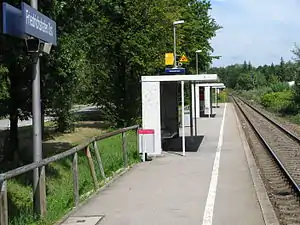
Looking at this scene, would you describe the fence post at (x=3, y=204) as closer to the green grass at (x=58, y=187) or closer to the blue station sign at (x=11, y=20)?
the green grass at (x=58, y=187)

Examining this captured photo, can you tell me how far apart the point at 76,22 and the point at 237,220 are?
8.34 metres

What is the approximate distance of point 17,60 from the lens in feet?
40.3

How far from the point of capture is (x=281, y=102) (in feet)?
222

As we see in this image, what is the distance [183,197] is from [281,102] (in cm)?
5969

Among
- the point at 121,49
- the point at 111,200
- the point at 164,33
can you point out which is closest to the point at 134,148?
the point at 111,200

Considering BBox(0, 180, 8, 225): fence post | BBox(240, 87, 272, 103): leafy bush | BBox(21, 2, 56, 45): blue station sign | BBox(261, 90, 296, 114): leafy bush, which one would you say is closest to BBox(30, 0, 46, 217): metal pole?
BBox(21, 2, 56, 45): blue station sign

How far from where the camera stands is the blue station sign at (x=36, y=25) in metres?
7.53

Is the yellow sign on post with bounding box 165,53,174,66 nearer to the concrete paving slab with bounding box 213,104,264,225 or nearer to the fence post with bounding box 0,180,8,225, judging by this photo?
the concrete paving slab with bounding box 213,104,264,225

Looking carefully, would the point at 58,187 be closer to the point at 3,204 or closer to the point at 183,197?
the point at 183,197

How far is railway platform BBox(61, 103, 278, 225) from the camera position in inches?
327

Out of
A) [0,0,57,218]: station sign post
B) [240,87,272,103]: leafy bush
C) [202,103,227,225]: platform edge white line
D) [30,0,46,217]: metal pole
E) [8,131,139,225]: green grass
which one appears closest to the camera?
[0,0,57,218]: station sign post

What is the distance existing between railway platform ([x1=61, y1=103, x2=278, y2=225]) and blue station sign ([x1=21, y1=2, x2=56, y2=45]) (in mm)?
2717

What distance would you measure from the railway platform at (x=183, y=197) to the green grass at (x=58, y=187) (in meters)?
0.49

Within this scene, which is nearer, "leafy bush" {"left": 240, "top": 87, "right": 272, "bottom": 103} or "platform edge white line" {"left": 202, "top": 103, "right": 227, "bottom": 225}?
"platform edge white line" {"left": 202, "top": 103, "right": 227, "bottom": 225}
